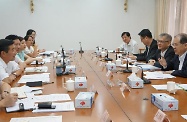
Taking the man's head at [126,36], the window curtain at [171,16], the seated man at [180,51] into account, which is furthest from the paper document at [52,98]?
the window curtain at [171,16]

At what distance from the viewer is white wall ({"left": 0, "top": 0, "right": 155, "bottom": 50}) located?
678 centimetres

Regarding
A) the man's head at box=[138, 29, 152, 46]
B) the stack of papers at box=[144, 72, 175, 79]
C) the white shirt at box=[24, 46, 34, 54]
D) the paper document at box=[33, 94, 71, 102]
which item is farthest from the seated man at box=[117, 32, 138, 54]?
the paper document at box=[33, 94, 71, 102]

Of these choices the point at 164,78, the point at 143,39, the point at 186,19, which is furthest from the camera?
the point at 186,19

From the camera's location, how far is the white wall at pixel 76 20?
678 centimetres

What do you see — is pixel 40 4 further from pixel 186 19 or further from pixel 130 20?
pixel 186 19

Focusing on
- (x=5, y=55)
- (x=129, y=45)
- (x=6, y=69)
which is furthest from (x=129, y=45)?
(x=5, y=55)

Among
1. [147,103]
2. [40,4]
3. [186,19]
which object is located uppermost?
[40,4]

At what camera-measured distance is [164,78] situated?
2.68 metres

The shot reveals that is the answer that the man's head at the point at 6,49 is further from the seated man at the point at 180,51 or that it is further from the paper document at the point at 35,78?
the seated man at the point at 180,51

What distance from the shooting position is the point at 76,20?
22.7ft

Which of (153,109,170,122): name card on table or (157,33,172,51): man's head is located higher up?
(157,33,172,51): man's head

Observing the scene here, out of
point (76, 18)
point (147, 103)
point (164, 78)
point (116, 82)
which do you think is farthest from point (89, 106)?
point (76, 18)

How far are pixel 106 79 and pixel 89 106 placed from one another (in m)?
0.94

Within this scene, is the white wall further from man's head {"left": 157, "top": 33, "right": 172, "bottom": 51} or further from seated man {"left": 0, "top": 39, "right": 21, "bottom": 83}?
seated man {"left": 0, "top": 39, "right": 21, "bottom": 83}
